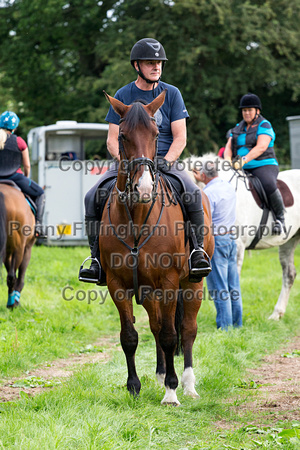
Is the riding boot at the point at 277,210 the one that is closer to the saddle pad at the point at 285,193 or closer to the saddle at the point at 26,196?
the saddle pad at the point at 285,193

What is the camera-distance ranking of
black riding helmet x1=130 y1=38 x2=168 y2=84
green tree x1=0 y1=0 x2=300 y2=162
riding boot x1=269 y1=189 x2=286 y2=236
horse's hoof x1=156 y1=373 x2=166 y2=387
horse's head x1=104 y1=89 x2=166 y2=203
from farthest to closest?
green tree x1=0 y1=0 x2=300 y2=162, riding boot x1=269 y1=189 x2=286 y2=236, horse's hoof x1=156 y1=373 x2=166 y2=387, black riding helmet x1=130 y1=38 x2=168 y2=84, horse's head x1=104 y1=89 x2=166 y2=203

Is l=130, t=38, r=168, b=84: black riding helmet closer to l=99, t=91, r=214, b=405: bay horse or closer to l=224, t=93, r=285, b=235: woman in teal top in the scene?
l=99, t=91, r=214, b=405: bay horse

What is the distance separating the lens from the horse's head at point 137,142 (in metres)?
4.87

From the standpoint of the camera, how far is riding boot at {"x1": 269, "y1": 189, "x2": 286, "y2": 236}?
1016 centimetres

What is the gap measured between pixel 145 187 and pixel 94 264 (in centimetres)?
136

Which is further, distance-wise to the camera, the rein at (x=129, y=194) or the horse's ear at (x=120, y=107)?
the horse's ear at (x=120, y=107)

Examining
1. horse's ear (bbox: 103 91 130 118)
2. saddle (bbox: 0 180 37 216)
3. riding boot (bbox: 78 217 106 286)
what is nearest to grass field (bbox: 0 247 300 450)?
riding boot (bbox: 78 217 106 286)

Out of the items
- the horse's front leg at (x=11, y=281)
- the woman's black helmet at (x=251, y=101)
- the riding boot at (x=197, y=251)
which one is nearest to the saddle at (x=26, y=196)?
the horse's front leg at (x=11, y=281)

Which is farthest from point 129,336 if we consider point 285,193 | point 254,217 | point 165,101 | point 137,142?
point 285,193

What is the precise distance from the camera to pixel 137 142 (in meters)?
5.00

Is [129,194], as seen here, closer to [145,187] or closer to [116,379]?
[145,187]

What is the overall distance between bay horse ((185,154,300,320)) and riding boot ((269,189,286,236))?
100 mm

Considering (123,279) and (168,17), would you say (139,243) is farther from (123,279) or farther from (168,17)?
A: (168,17)

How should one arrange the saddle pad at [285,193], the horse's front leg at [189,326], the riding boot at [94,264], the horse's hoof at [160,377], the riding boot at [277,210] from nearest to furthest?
the riding boot at [94,264]
the horse's front leg at [189,326]
the horse's hoof at [160,377]
the riding boot at [277,210]
the saddle pad at [285,193]
